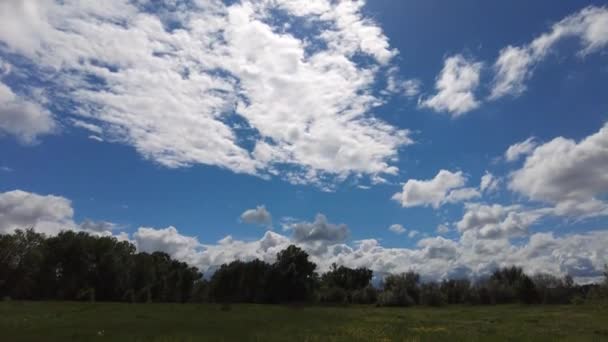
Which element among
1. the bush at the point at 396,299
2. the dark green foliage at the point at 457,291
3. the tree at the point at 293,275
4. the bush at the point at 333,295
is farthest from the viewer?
the bush at the point at 333,295

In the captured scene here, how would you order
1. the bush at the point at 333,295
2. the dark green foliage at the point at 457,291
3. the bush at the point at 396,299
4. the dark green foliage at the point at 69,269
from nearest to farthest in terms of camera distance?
the dark green foliage at the point at 69,269
the bush at the point at 396,299
the dark green foliage at the point at 457,291
the bush at the point at 333,295

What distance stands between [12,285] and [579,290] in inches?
5580

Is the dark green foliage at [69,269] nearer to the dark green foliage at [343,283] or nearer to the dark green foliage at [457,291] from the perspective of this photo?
the dark green foliage at [343,283]

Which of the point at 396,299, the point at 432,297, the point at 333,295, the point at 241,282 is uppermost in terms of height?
the point at 241,282

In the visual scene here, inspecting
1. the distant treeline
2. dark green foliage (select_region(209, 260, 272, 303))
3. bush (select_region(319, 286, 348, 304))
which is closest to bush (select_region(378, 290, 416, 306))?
the distant treeline

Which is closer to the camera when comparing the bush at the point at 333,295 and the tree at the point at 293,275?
the tree at the point at 293,275

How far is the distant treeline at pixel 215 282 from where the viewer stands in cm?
9744

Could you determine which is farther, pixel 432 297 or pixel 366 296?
pixel 366 296

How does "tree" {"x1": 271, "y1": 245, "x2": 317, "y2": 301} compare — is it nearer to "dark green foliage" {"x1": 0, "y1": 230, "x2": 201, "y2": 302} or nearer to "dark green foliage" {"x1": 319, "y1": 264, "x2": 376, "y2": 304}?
"dark green foliage" {"x1": 319, "y1": 264, "x2": 376, "y2": 304}

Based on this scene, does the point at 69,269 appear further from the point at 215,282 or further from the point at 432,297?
the point at 432,297

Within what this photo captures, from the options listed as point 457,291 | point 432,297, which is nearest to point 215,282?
point 432,297

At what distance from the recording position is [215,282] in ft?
437

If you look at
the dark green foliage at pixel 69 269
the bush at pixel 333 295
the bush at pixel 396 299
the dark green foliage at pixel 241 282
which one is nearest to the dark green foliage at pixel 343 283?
the bush at pixel 333 295

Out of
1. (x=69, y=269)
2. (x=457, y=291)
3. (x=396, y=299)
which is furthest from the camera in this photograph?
(x=457, y=291)
